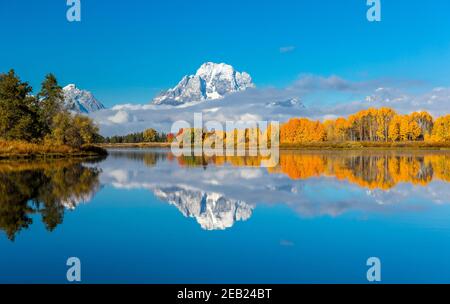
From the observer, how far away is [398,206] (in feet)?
50.2

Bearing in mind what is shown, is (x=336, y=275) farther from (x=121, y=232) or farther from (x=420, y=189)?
(x=420, y=189)

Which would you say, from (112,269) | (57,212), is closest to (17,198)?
(57,212)

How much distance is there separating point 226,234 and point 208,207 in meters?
4.08

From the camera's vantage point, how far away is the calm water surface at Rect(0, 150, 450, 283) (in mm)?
8047

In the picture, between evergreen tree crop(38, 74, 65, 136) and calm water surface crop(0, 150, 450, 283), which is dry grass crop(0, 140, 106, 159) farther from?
calm water surface crop(0, 150, 450, 283)

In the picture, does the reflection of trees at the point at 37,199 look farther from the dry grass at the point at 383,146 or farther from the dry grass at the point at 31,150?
the dry grass at the point at 383,146

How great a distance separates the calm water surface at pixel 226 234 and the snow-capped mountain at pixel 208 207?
1.7 inches

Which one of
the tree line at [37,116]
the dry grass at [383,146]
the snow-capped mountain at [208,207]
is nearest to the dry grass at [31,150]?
the tree line at [37,116]

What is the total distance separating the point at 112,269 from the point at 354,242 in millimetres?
5622

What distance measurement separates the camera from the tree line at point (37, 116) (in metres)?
55.6

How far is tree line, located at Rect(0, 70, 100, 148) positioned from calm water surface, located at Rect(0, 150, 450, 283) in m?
40.3

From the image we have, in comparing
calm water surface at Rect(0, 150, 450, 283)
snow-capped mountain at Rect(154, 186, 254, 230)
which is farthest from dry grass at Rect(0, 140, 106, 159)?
snow-capped mountain at Rect(154, 186, 254, 230)

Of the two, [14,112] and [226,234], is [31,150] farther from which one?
[226,234]

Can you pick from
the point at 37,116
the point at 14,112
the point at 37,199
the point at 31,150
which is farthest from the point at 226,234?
the point at 37,116
